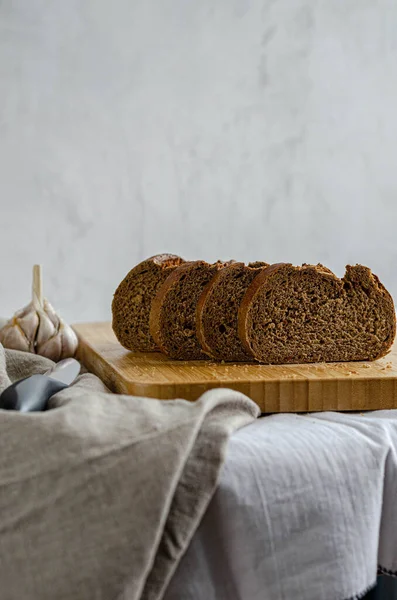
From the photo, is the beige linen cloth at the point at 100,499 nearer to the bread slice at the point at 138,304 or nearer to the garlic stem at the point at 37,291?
the bread slice at the point at 138,304

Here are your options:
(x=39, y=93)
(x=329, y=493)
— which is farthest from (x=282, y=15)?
(x=329, y=493)

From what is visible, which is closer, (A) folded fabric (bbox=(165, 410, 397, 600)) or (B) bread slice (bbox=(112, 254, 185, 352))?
(A) folded fabric (bbox=(165, 410, 397, 600))

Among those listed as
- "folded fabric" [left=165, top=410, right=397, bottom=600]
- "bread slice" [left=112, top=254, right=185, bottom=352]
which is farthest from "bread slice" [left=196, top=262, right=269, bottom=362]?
"folded fabric" [left=165, top=410, right=397, bottom=600]

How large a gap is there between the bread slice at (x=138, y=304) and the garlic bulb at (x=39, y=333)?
0.65 ft

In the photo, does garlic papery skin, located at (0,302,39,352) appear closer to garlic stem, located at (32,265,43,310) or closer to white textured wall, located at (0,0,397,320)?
garlic stem, located at (32,265,43,310)

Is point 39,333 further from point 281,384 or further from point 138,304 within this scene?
point 281,384

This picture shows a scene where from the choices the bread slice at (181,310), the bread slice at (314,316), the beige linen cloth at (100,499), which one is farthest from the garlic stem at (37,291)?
the beige linen cloth at (100,499)

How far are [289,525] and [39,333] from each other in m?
1.16

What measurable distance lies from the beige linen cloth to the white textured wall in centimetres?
272

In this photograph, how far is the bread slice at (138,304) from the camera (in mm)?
2055

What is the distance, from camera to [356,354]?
1872mm

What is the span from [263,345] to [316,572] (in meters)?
0.70

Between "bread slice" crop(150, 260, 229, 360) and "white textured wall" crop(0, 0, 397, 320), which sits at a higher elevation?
"white textured wall" crop(0, 0, 397, 320)

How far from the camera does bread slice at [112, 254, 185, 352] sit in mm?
2055
